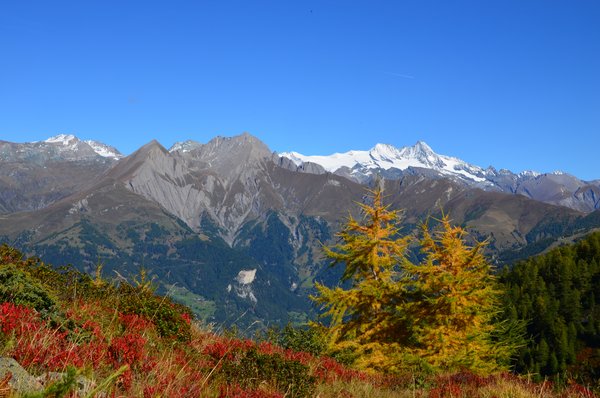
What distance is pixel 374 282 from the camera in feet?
90.7

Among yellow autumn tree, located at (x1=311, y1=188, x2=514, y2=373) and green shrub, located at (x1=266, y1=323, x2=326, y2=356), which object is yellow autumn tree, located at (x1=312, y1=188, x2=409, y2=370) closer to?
yellow autumn tree, located at (x1=311, y1=188, x2=514, y2=373)

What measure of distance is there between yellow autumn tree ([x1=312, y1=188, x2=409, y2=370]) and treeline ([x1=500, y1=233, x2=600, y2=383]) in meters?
80.8

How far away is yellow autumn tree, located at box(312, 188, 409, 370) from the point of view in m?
25.4

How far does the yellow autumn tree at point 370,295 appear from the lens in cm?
2538

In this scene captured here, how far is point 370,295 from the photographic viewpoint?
27.4 metres

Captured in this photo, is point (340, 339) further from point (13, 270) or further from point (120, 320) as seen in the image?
point (13, 270)

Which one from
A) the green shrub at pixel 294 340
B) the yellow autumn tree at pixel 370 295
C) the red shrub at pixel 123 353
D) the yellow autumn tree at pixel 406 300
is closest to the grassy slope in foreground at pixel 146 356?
the red shrub at pixel 123 353

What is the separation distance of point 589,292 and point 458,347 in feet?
382

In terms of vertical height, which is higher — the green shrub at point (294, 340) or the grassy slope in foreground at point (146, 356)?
the grassy slope in foreground at point (146, 356)

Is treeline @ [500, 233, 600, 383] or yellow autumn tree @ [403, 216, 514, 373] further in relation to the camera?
treeline @ [500, 233, 600, 383]

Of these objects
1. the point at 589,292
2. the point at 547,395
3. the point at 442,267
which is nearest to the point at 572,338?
the point at 589,292

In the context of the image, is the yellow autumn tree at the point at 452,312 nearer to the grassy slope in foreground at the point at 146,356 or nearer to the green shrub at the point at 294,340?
the green shrub at the point at 294,340

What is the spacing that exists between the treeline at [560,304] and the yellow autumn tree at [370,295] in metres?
80.8

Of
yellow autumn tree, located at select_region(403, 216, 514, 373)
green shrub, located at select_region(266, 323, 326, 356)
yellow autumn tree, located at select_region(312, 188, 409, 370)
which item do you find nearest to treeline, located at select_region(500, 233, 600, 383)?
yellow autumn tree, located at select_region(312, 188, 409, 370)
